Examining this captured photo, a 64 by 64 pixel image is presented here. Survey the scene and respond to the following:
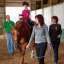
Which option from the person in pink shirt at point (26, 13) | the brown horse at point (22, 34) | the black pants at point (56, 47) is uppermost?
the person in pink shirt at point (26, 13)

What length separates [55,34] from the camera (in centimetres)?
476

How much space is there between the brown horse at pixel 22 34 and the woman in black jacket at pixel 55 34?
248 millimetres

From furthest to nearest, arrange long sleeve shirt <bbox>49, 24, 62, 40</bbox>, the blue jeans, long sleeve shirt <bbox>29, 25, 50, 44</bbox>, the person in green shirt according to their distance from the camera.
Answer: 1. the blue jeans
2. the person in green shirt
3. long sleeve shirt <bbox>49, 24, 62, 40</bbox>
4. long sleeve shirt <bbox>29, 25, 50, 44</bbox>

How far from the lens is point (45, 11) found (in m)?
4.86

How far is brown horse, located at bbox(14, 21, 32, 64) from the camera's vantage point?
469cm

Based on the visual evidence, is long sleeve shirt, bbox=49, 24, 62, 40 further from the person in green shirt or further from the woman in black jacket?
the person in green shirt

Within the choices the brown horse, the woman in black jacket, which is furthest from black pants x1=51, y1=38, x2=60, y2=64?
the brown horse

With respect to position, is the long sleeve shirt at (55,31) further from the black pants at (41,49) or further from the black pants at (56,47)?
the black pants at (41,49)

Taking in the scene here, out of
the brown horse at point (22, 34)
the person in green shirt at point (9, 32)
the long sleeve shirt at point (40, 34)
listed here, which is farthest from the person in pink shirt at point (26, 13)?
the long sleeve shirt at point (40, 34)

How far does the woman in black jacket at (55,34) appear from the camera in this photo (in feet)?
15.3

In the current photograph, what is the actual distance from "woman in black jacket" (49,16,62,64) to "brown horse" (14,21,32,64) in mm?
248

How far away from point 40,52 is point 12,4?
0.64 meters

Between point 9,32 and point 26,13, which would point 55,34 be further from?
point 9,32

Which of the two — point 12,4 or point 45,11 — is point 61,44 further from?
point 12,4
